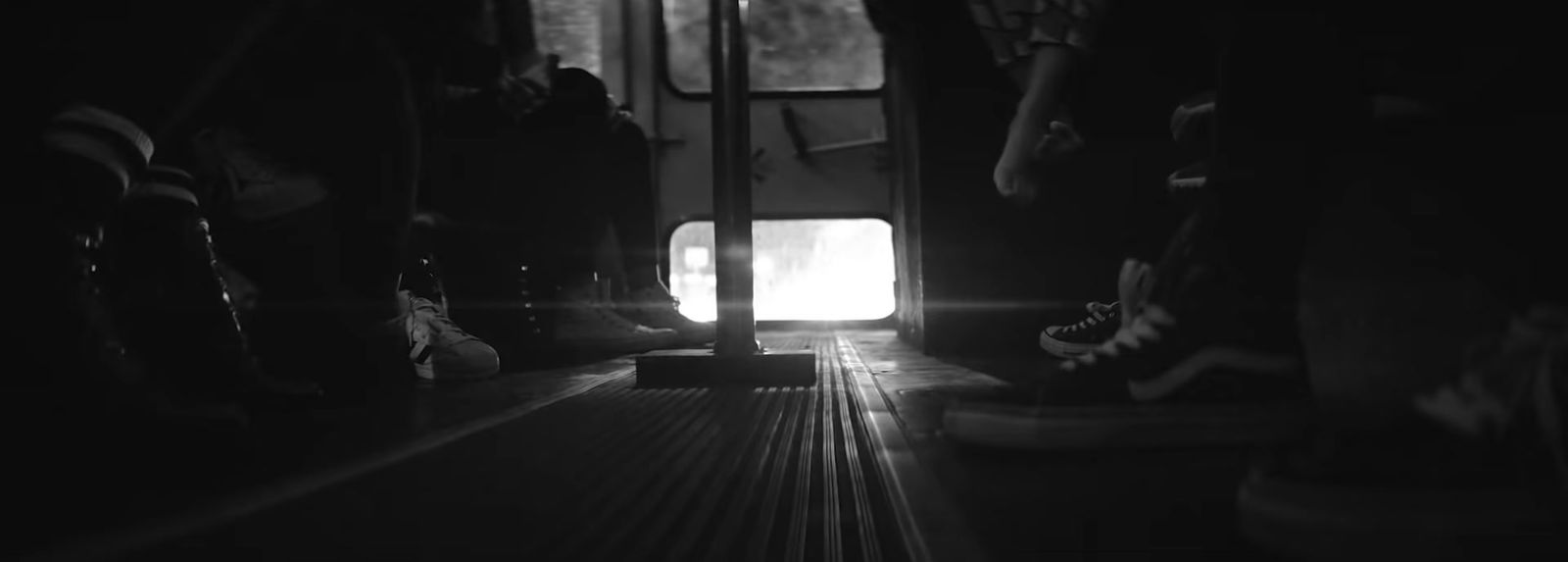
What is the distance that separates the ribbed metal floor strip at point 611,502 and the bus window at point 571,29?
364 centimetres

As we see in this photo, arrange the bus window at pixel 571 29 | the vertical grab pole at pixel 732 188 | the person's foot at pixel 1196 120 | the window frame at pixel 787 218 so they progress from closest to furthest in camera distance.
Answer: the person's foot at pixel 1196 120 → the vertical grab pole at pixel 732 188 → the window frame at pixel 787 218 → the bus window at pixel 571 29

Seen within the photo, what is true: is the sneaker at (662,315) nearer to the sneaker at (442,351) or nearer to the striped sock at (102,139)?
the sneaker at (442,351)

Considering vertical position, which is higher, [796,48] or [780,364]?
[796,48]

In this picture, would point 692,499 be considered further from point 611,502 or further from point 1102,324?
point 1102,324

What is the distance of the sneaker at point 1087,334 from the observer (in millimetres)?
1728

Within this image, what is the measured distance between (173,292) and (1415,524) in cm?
116

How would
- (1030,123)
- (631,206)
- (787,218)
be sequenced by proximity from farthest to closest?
(787,218), (631,206), (1030,123)

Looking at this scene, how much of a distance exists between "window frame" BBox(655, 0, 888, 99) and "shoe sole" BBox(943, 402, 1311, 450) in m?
3.42

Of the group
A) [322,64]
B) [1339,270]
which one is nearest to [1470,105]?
[1339,270]

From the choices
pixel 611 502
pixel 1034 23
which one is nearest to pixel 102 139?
pixel 611 502

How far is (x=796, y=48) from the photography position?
13.7 feet

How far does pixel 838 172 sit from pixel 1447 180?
11.7 ft

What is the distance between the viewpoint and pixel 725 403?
117cm

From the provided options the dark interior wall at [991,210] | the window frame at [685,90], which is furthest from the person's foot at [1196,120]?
the window frame at [685,90]
